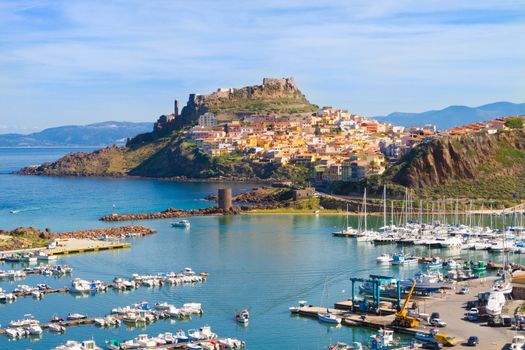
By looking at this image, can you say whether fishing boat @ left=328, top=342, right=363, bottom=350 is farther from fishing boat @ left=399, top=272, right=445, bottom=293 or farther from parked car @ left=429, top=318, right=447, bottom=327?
fishing boat @ left=399, top=272, right=445, bottom=293

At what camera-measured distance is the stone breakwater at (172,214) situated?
61688 millimetres

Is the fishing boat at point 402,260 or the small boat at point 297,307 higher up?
the fishing boat at point 402,260

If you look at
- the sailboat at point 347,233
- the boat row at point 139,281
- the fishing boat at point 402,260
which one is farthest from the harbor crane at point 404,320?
the sailboat at point 347,233

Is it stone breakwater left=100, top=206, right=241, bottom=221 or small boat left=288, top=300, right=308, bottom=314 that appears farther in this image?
stone breakwater left=100, top=206, right=241, bottom=221

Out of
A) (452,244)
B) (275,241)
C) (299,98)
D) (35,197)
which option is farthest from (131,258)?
(299,98)

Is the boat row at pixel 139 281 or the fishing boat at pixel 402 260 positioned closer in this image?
the boat row at pixel 139 281

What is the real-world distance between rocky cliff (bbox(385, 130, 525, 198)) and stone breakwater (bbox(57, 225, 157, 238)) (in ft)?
75.4

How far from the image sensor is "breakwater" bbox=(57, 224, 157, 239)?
2034 inches

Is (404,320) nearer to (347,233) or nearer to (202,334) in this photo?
(202,334)

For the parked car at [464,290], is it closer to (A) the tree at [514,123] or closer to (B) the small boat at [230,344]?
(B) the small boat at [230,344]

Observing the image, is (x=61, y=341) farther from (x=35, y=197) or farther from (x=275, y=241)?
(x=35, y=197)

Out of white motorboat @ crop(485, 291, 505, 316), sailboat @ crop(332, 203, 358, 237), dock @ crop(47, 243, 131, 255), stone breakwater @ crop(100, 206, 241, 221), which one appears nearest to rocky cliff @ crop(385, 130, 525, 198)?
stone breakwater @ crop(100, 206, 241, 221)

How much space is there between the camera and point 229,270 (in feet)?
131

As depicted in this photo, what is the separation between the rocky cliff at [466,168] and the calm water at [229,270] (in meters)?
10.5
